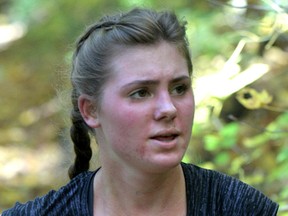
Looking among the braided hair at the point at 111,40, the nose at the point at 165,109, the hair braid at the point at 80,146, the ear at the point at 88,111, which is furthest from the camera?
the hair braid at the point at 80,146

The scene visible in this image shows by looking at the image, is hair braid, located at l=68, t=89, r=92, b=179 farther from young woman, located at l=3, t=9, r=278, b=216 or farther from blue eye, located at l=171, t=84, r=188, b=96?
blue eye, located at l=171, t=84, r=188, b=96

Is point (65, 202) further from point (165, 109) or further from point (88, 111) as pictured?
point (165, 109)

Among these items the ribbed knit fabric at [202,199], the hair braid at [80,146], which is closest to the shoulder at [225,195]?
the ribbed knit fabric at [202,199]

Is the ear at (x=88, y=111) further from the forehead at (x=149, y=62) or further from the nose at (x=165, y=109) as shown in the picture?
the nose at (x=165, y=109)

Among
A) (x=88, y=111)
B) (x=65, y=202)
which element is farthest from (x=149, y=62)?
(x=65, y=202)

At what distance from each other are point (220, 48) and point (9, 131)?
314cm

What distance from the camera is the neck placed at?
2137 mm

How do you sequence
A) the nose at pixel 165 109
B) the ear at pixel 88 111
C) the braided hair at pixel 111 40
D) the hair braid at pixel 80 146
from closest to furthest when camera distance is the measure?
the nose at pixel 165 109
the braided hair at pixel 111 40
the ear at pixel 88 111
the hair braid at pixel 80 146

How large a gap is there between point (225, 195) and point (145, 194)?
240mm

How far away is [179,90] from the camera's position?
6.69ft

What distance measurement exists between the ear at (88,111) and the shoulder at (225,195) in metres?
0.32

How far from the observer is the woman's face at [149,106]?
1.98 meters

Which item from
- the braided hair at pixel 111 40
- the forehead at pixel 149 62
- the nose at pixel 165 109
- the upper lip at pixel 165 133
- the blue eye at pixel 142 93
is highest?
the braided hair at pixel 111 40

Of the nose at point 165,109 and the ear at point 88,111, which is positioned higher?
the ear at point 88,111
